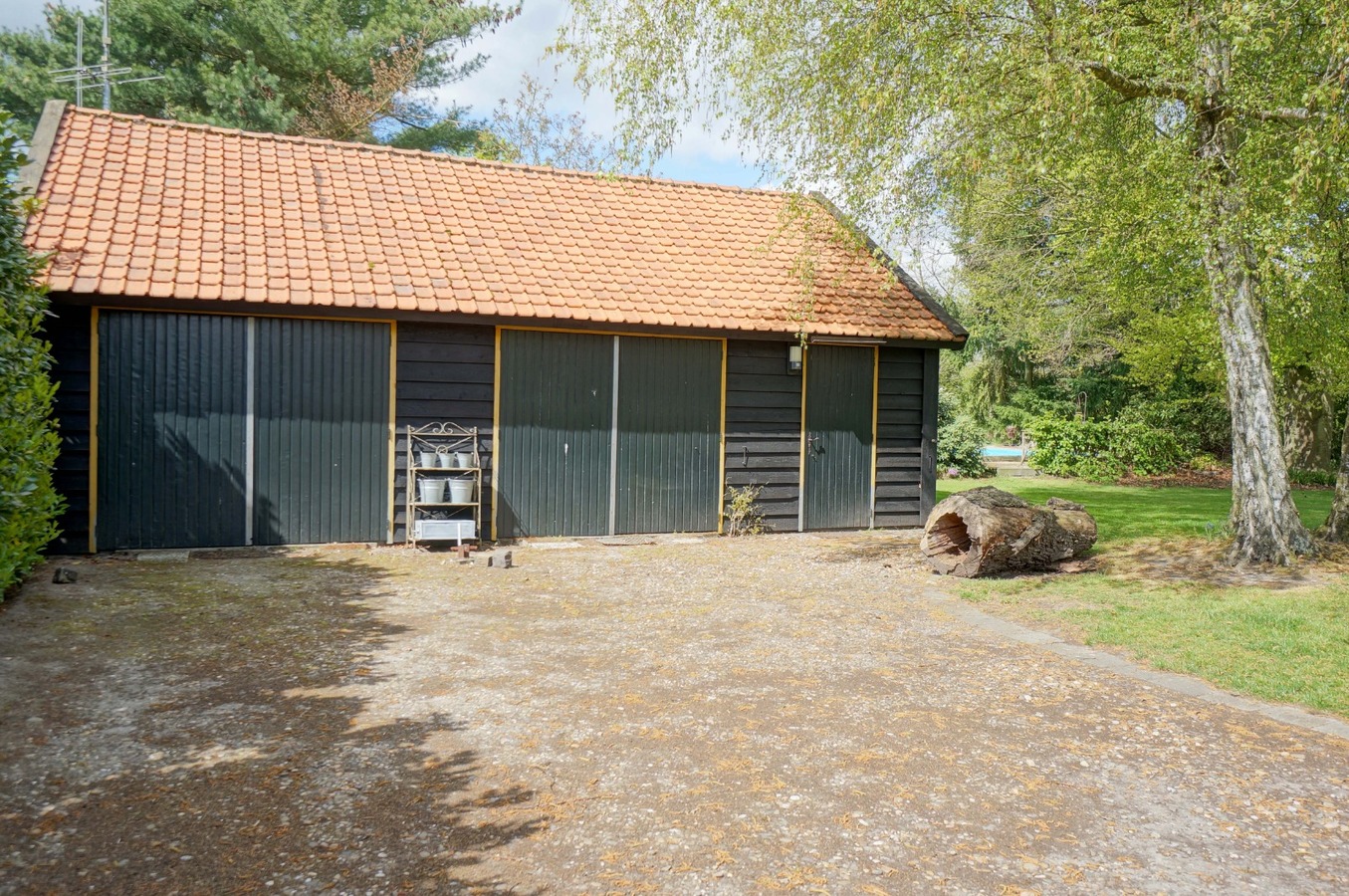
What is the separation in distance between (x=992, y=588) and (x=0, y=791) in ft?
24.0

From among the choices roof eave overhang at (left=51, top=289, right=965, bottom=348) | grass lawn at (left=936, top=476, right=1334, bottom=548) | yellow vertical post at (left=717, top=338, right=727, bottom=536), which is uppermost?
roof eave overhang at (left=51, top=289, right=965, bottom=348)

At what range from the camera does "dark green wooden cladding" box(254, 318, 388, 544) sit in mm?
9672

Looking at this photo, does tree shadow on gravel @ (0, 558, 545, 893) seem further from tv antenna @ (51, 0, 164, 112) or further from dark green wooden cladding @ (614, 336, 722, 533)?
tv antenna @ (51, 0, 164, 112)

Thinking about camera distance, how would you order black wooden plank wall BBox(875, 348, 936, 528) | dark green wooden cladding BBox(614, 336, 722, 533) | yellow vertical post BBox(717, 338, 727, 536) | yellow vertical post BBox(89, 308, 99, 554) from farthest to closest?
black wooden plank wall BBox(875, 348, 936, 528) → yellow vertical post BBox(717, 338, 727, 536) → dark green wooden cladding BBox(614, 336, 722, 533) → yellow vertical post BBox(89, 308, 99, 554)

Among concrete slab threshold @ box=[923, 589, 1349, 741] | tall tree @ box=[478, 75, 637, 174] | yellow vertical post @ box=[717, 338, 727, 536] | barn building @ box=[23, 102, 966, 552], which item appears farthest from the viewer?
tall tree @ box=[478, 75, 637, 174]

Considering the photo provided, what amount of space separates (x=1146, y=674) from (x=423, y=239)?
869 cm

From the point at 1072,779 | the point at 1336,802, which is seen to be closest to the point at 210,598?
the point at 1072,779

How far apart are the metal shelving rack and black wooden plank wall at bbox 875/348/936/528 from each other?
5.20 meters

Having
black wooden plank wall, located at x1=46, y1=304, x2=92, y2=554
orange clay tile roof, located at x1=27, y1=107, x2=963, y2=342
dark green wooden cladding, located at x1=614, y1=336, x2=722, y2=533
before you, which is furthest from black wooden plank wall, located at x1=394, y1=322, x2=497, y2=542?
black wooden plank wall, located at x1=46, y1=304, x2=92, y2=554

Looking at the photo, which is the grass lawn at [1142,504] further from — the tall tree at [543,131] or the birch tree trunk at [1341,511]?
the tall tree at [543,131]

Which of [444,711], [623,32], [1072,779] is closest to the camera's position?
[1072,779]

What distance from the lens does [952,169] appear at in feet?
29.9

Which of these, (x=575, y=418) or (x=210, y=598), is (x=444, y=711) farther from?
(x=575, y=418)

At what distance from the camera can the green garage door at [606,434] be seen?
10.6 metres
